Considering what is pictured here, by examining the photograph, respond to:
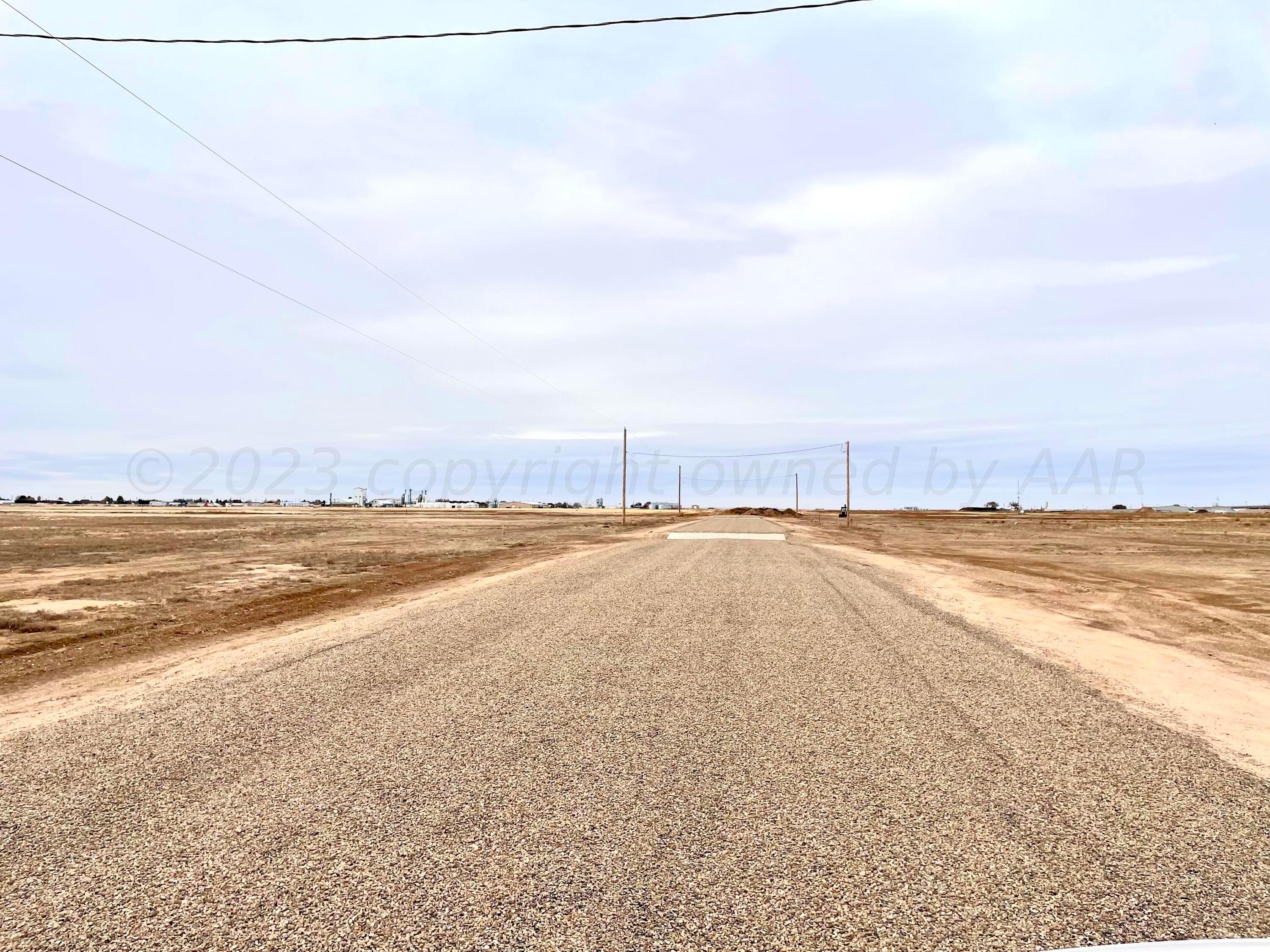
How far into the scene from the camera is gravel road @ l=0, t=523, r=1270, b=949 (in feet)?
10.8

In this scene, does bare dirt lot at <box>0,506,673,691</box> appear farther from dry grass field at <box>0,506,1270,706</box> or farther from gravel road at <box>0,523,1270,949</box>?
gravel road at <box>0,523,1270,949</box>

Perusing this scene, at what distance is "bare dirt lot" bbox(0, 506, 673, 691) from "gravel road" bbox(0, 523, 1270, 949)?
4334 mm

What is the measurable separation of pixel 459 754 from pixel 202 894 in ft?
6.70

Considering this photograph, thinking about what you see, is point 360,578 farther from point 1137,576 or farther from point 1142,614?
point 1137,576

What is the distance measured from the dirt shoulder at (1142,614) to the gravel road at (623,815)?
797 millimetres

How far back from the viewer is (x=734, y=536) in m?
37.5

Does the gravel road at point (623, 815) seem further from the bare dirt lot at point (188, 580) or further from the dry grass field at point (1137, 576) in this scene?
the dry grass field at point (1137, 576)

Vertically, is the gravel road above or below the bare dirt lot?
above

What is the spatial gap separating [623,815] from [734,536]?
110 ft

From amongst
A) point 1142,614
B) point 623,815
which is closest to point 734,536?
point 1142,614

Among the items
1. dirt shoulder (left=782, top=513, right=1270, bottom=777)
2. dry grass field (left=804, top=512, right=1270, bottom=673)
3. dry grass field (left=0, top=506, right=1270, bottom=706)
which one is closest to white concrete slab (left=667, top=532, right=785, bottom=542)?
dirt shoulder (left=782, top=513, right=1270, bottom=777)

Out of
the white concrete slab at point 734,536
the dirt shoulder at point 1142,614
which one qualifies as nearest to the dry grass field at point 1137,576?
the dirt shoulder at point 1142,614

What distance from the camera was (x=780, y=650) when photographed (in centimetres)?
920

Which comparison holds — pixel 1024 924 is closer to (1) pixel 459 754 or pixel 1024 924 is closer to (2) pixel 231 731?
(1) pixel 459 754
